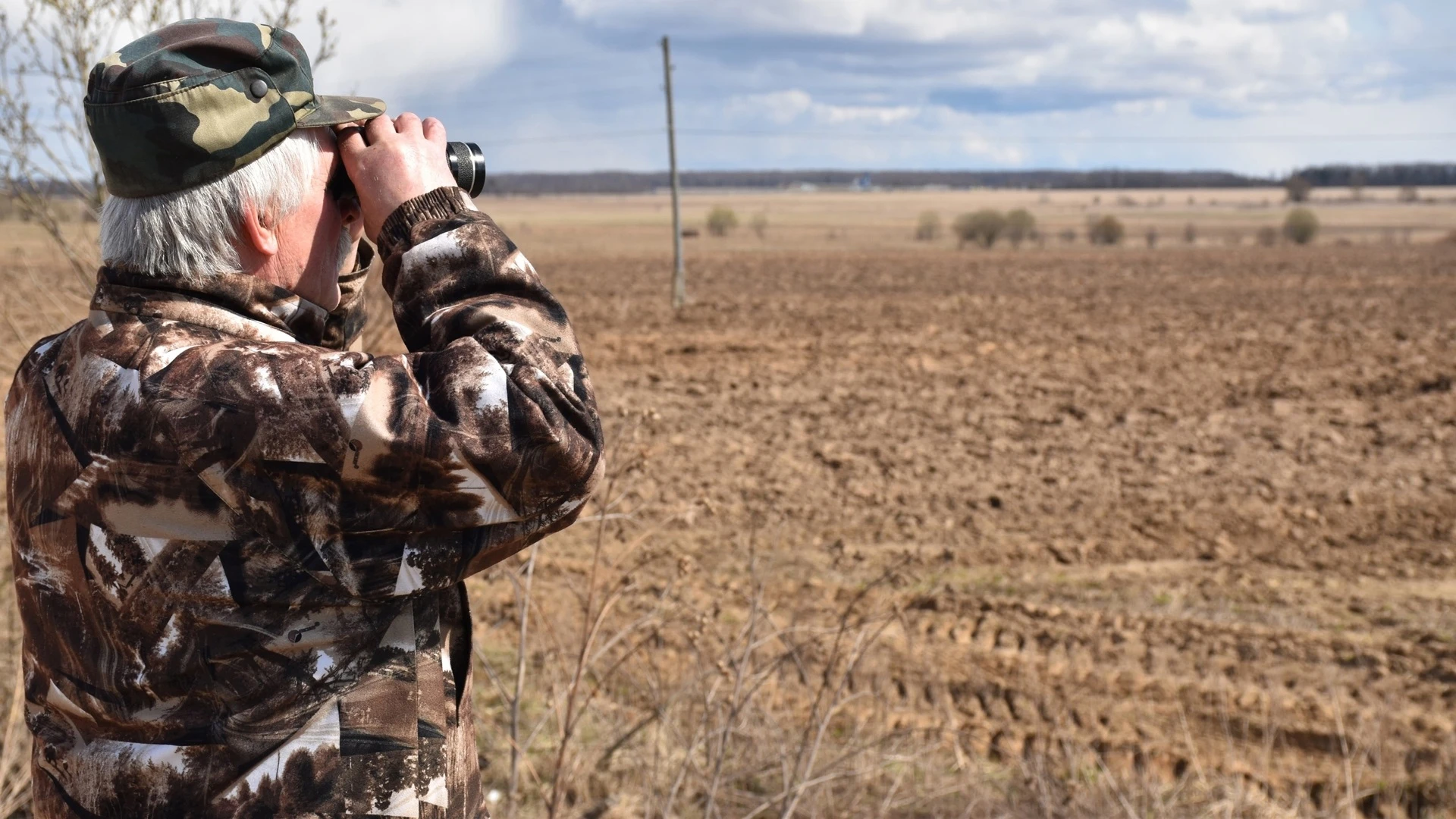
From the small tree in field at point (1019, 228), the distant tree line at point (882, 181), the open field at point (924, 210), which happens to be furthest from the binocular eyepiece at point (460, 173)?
the distant tree line at point (882, 181)

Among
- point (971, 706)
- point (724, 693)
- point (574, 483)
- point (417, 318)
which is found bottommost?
point (971, 706)

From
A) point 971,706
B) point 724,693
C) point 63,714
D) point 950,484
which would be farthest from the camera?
point 950,484

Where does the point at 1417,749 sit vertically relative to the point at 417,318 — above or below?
below

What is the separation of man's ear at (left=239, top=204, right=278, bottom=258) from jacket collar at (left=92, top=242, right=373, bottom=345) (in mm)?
40

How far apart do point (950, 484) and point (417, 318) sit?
8068 mm

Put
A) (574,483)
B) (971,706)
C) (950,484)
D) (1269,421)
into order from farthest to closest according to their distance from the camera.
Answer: (1269,421), (950,484), (971,706), (574,483)

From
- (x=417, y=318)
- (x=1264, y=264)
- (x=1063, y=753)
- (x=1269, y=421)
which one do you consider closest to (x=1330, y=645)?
(x=1063, y=753)

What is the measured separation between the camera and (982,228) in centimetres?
4722

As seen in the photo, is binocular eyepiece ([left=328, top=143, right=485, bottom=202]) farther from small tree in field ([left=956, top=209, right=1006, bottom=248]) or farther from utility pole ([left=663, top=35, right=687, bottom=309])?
small tree in field ([left=956, top=209, right=1006, bottom=248])

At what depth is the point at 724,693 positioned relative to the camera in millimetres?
4609

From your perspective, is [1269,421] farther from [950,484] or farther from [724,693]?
[724,693]

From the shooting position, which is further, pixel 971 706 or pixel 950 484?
pixel 950 484

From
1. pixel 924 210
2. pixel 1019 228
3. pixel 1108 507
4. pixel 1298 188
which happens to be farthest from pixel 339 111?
pixel 1298 188

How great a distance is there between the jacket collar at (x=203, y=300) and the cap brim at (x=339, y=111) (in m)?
0.22
